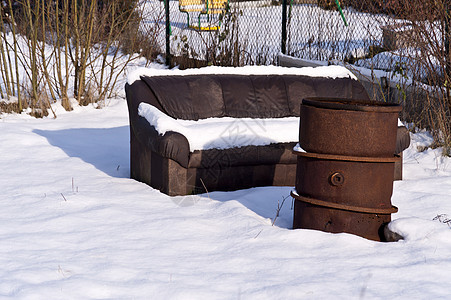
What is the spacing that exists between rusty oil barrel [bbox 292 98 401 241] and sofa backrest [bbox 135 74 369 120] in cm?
184

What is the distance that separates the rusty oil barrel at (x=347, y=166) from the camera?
3.43 metres

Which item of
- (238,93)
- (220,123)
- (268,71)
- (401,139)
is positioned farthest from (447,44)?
(220,123)

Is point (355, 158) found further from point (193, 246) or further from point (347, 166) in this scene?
point (193, 246)

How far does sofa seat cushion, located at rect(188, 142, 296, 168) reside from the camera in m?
4.61

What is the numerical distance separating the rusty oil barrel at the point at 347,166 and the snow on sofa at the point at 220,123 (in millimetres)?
1165

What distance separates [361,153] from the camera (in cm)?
345

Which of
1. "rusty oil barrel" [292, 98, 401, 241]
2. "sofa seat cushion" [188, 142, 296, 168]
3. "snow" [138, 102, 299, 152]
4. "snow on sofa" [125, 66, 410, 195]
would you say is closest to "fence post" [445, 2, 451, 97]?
"snow on sofa" [125, 66, 410, 195]

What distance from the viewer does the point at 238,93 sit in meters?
5.51

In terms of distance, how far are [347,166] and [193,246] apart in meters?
1.01

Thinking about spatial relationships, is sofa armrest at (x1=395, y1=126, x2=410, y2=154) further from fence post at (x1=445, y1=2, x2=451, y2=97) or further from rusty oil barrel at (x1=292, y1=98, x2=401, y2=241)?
rusty oil barrel at (x1=292, y1=98, x2=401, y2=241)

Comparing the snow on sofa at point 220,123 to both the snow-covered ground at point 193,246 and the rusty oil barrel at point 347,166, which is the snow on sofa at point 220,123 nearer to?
the snow-covered ground at point 193,246

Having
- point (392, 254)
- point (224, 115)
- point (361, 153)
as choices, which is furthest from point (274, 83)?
point (392, 254)

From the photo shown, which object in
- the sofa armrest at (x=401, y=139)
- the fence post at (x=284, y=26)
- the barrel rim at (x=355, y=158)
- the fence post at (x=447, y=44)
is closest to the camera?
the barrel rim at (x=355, y=158)

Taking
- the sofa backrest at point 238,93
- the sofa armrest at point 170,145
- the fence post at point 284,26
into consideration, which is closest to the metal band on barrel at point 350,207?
the sofa armrest at point 170,145
